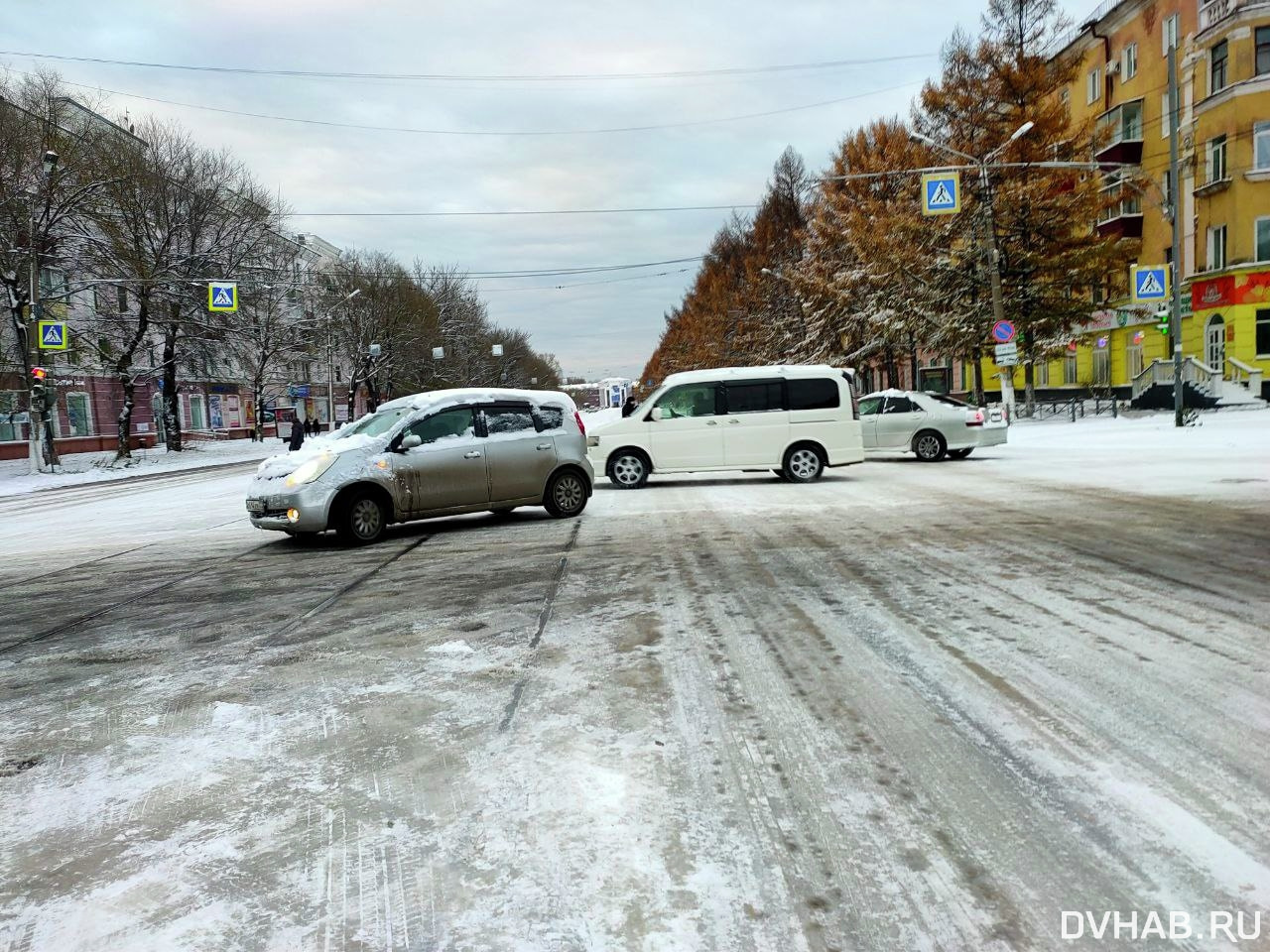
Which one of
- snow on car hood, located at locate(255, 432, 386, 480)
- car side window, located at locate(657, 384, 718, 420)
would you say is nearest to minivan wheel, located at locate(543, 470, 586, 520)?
snow on car hood, located at locate(255, 432, 386, 480)

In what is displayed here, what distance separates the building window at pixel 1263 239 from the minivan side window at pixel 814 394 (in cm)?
2757

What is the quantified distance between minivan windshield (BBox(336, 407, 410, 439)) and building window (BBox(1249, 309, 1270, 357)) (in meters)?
35.0

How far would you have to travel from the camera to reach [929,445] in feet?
65.8

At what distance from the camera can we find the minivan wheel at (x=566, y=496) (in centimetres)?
1202

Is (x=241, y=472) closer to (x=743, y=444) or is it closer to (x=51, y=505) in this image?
(x=51, y=505)

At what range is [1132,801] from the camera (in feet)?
10.2

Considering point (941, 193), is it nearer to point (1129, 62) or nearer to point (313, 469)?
point (313, 469)

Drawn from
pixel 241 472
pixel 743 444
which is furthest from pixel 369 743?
pixel 241 472

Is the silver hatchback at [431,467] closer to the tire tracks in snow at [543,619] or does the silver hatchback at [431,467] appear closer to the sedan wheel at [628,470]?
the tire tracks in snow at [543,619]

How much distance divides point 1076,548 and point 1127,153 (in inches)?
1590

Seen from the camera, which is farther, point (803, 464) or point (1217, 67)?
point (1217, 67)

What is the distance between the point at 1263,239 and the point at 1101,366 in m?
11.6

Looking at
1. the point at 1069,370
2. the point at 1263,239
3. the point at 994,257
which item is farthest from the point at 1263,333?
the point at 1069,370

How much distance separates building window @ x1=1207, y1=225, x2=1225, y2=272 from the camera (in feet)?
116
